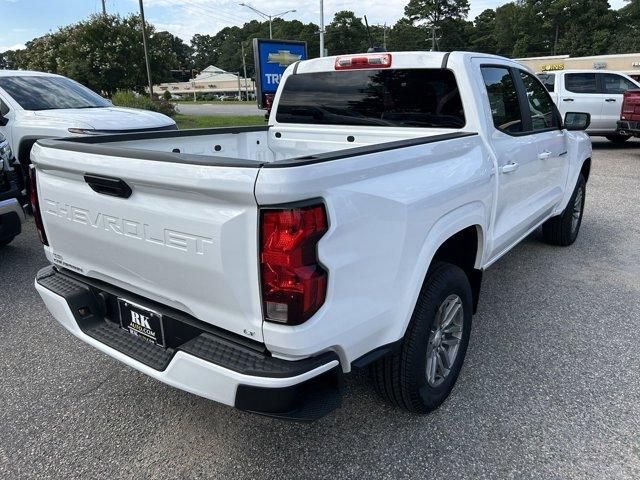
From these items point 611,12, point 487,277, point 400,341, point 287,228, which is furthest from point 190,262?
point 611,12

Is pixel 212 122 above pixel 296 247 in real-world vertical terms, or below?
below

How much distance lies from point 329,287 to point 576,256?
4360 mm

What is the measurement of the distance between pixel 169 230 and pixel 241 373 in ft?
2.05

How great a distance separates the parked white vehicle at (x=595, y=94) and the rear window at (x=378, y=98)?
34.4 feet

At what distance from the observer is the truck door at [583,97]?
40.6 ft

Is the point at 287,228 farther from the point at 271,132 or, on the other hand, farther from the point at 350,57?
the point at 271,132

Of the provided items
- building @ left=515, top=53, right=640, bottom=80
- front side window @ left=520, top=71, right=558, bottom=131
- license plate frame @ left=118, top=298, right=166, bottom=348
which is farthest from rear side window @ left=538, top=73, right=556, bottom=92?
building @ left=515, top=53, right=640, bottom=80

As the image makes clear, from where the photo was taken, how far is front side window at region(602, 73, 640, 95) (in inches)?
492

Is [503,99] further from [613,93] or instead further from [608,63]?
[608,63]

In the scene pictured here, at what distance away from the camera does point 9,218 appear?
188 inches

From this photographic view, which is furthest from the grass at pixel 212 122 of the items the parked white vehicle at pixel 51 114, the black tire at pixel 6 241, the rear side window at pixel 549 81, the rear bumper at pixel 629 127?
the black tire at pixel 6 241

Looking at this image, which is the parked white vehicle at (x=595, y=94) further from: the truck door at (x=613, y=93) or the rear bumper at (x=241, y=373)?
the rear bumper at (x=241, y=373)

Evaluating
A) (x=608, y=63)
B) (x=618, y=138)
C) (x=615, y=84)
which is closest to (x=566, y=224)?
(x=615, y=84)

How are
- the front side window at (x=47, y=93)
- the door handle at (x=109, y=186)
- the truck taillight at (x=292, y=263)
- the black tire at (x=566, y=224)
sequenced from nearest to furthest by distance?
1. the truck taillight at (x=292, y=263)
2. the door handle at (x=109, y=186)
3. the black tire at (x=566, y=224)
4. the front side window at (x=47, y=93)
